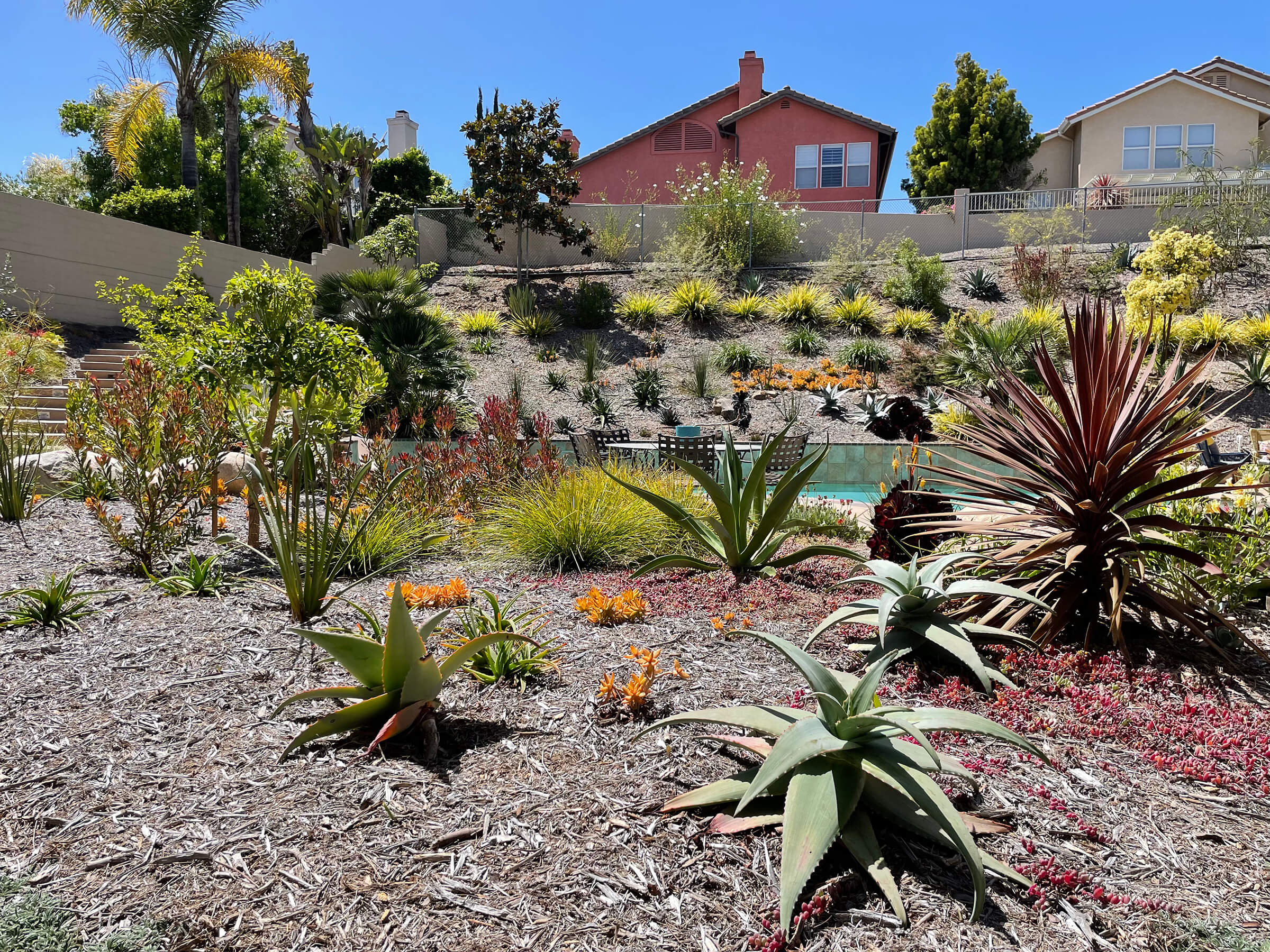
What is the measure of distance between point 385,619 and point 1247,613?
4.15m

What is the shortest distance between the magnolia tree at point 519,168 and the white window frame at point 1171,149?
21.0 metres

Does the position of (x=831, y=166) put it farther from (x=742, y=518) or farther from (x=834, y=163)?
(x=742, y=518)

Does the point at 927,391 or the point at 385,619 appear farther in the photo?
the point at 927,391

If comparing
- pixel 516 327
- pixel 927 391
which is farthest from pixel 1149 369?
pixel 516 327

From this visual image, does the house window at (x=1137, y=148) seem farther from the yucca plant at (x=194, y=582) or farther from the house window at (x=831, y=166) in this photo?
the yucca plant at (x=194, y=582)

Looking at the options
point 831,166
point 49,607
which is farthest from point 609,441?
point 831,166

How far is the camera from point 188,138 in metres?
19.9

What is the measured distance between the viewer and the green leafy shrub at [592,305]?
19406 millimetres

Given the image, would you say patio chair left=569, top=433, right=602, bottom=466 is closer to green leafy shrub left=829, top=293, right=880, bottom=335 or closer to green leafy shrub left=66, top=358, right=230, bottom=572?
green leafy shrub left=66, top=358, right=230, bottom=572

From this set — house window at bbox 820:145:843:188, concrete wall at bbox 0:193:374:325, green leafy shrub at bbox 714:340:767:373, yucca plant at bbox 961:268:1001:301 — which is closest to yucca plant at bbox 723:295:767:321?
green leafy shrub at bbox 714:340:767:373

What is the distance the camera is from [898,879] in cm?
201

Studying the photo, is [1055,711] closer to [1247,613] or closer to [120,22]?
[1247,613]

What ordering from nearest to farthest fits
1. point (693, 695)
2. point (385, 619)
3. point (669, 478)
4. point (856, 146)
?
point (693, 695), point (385, 619), point (669, 478), point (856, 146)

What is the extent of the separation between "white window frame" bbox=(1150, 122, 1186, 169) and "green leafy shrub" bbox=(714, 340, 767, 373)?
2073 centimetres
